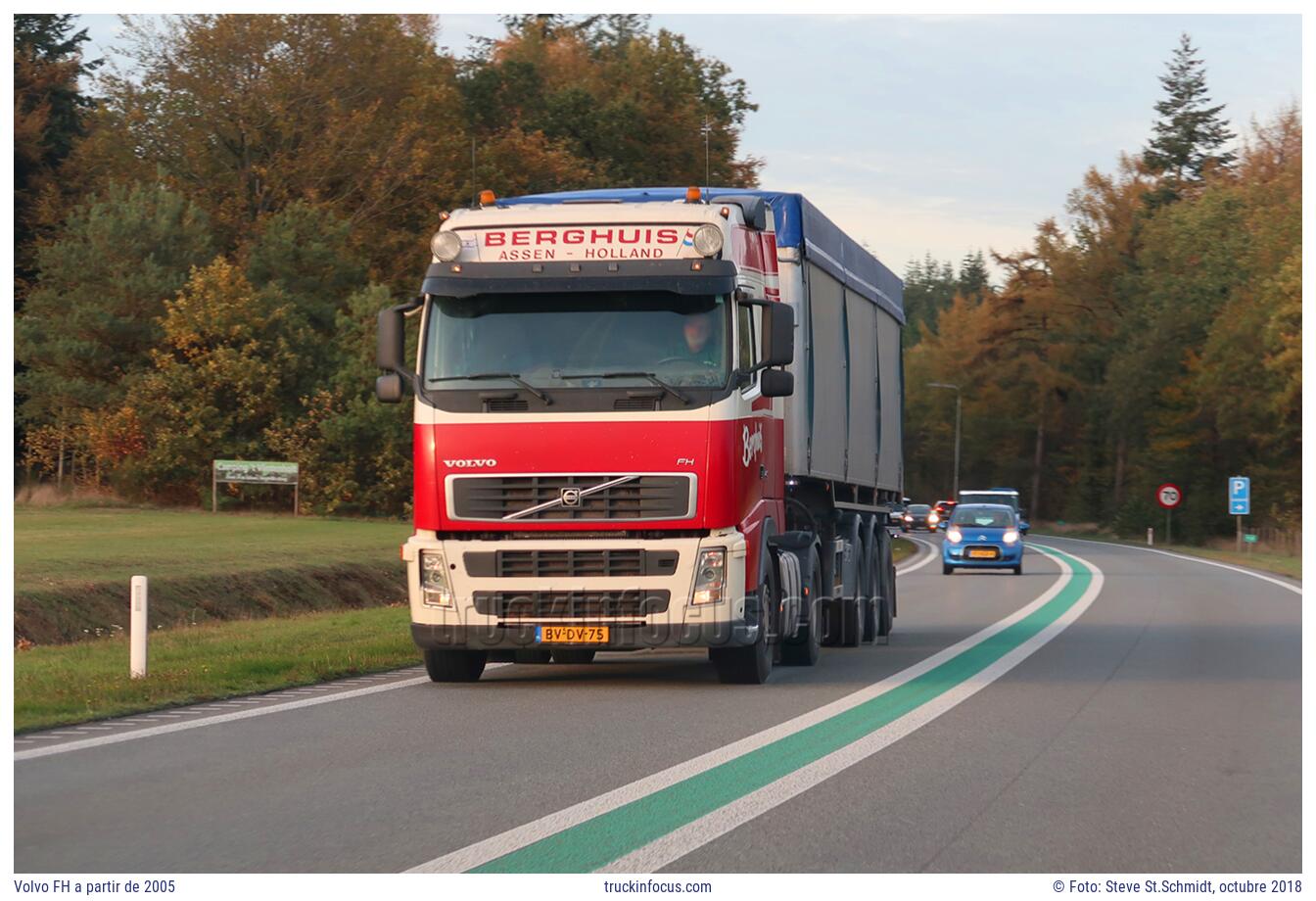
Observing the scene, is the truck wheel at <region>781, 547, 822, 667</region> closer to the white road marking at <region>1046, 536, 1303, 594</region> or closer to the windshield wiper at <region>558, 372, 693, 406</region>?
the windshield wiper at <region>558, 372, 693, 406</region>

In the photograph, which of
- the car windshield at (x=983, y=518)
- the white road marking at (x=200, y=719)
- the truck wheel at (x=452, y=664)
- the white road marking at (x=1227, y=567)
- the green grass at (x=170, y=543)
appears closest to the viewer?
the white road marking at (x=200, y=719)

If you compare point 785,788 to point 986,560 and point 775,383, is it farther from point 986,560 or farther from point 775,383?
point 986,560

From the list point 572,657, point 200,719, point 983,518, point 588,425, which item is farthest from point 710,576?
point 983,518

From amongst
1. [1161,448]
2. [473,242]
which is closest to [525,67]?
[1161,448]

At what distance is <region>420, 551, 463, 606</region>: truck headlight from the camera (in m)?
14.8

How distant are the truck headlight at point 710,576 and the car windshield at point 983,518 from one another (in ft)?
102

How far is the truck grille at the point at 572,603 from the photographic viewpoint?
48.0 ft

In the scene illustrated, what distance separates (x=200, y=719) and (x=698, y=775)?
4.05 metres

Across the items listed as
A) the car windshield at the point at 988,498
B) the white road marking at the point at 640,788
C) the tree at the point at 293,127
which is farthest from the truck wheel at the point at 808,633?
the car windshield at the point at 988,498

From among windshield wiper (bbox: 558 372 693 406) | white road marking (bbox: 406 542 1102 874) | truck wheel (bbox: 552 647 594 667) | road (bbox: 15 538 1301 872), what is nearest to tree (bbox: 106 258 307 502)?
truck wheel (bbox: 552 647 594 667)

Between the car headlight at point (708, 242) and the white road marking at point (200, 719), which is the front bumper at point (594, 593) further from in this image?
the car headlight at point (708, 242)

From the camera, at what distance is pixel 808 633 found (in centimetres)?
1758

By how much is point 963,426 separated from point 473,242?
11201cm

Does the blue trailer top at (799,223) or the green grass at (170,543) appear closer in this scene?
the blue trailer top at (799,223)
